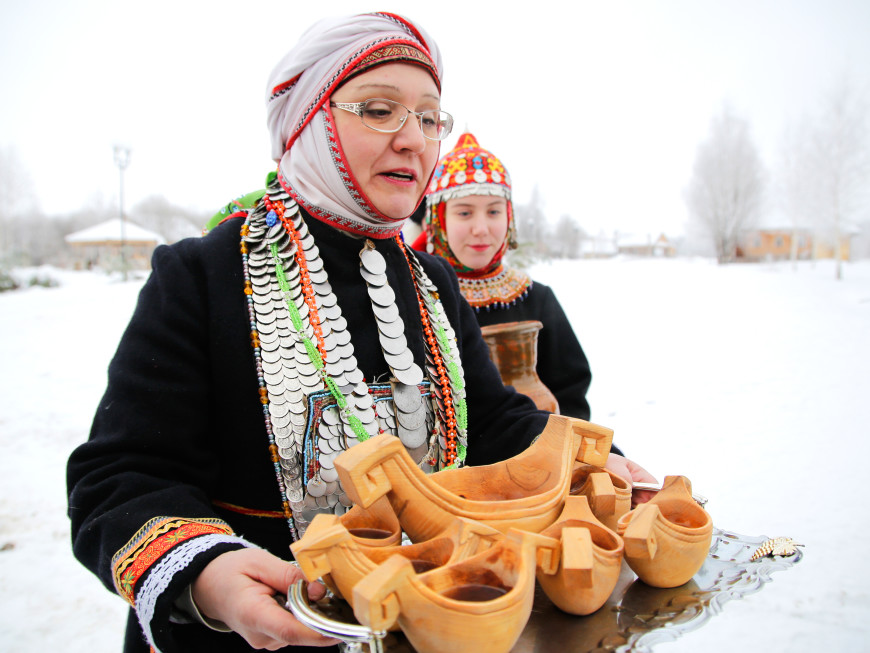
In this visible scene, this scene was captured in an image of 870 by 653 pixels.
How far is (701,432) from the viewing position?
19.7 ft

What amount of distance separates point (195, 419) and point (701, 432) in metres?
6.14

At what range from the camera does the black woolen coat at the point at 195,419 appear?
97cm

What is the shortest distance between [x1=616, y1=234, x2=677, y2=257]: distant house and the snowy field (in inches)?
1773

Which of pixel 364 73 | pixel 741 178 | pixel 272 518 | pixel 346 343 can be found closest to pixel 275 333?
pixel 346 343

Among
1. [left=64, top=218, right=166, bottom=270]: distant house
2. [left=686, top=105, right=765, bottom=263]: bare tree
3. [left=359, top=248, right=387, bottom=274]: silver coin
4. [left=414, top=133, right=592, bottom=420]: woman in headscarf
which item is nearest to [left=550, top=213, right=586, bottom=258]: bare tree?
[left=686, top=105, right=765, bottom=263]: bare tree

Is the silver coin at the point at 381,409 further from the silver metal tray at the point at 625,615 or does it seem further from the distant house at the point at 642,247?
the distant house at the point at 642,247

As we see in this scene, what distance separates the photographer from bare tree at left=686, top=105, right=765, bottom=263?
98.6ft

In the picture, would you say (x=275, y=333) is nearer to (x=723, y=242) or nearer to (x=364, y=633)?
(x=364, y=633)

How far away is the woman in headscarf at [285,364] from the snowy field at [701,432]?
8.19 ft

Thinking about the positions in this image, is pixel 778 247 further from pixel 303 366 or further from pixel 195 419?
pixel 195 419

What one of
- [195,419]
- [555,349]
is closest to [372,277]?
[195,419]

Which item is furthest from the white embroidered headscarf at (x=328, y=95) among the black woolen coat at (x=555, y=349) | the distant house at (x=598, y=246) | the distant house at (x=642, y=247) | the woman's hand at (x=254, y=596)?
the distant house at (x=642, y=247)

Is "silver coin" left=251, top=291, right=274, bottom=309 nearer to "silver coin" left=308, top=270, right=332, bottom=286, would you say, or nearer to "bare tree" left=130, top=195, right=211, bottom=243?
"silver coin" left=308, top=270, right=332, bottom=286

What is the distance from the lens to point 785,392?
7398 millimetres
